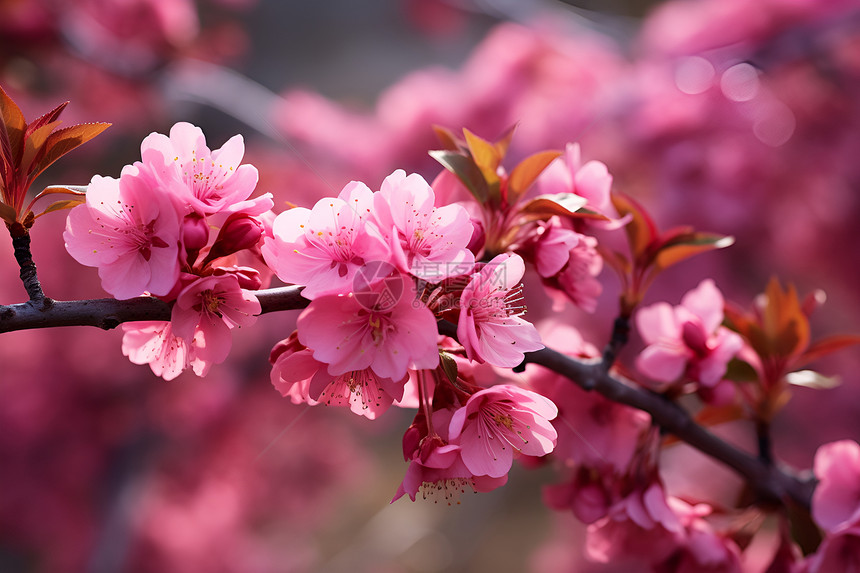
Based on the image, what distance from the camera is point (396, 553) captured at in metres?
2.62

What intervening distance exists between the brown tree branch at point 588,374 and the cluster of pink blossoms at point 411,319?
0.03m

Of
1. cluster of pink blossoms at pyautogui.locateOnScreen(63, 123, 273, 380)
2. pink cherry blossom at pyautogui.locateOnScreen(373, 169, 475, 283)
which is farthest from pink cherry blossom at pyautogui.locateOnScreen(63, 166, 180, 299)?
pink cherry blossom at pyautogui.locateOnScreen(373, 169, 475, 283)

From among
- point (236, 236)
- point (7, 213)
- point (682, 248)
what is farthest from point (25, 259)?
point (682, 248)

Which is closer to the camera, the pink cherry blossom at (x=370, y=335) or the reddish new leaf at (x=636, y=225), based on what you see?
the pink cherry blossom at (x=370, y=335)

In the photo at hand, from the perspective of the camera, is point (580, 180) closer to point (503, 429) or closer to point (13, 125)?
point (503, 429)

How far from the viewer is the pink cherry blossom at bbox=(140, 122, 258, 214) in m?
Result: 0.38

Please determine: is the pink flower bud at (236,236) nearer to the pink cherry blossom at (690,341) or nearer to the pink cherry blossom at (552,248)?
the pink cherry blossom at (552,248)

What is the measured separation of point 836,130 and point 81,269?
7.34 feet

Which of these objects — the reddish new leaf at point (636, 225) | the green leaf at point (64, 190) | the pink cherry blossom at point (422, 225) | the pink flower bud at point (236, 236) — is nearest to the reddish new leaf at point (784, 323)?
the reddish new leaf at point (636, 225)

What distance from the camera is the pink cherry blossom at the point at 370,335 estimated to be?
355 mm

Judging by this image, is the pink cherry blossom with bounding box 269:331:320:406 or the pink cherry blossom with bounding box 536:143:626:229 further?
the pink cherry blossom with bounding box 536:143:626:229

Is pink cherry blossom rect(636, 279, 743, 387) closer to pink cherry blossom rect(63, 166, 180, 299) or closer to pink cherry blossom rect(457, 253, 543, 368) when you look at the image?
pink cherry blossom rect(457, 253, 543, 368)

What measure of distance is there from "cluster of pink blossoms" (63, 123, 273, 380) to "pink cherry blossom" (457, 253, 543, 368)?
0.13 m

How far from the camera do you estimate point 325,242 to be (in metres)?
0.37
